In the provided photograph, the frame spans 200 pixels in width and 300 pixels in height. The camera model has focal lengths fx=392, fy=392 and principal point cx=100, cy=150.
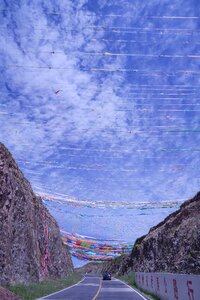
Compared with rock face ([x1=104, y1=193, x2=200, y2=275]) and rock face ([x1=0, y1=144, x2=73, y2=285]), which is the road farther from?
rock face ([x1=104, y1=193, x2=200, y2=275])

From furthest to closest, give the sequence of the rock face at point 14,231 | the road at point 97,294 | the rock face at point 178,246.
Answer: the rock face at point 178,246
the rock face at point 14,231
the road at point 97,294

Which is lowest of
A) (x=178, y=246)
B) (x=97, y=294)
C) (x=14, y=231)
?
(x=97, y=294)

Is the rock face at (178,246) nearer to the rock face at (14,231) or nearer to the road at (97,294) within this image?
the road at (97,294)

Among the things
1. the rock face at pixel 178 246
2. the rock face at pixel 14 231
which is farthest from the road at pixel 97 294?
the rock face at pixel 178 246

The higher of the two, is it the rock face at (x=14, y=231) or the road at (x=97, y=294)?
the rock face at (x=14, y=231)

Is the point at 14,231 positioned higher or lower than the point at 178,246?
lower

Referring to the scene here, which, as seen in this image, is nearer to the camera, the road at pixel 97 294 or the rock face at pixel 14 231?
the road at pixel 97 294

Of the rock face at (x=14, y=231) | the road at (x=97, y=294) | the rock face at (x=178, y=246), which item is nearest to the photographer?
the road at (x=97, y=294)

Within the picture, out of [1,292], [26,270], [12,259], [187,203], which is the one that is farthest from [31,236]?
[187,203]

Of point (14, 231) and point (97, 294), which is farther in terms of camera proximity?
point (14, 231)

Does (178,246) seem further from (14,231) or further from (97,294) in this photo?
(97,294)

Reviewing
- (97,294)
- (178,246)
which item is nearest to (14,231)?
(97,294)

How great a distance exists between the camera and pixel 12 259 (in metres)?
33.0

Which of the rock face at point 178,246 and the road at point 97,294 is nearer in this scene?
the road at point 97,294
